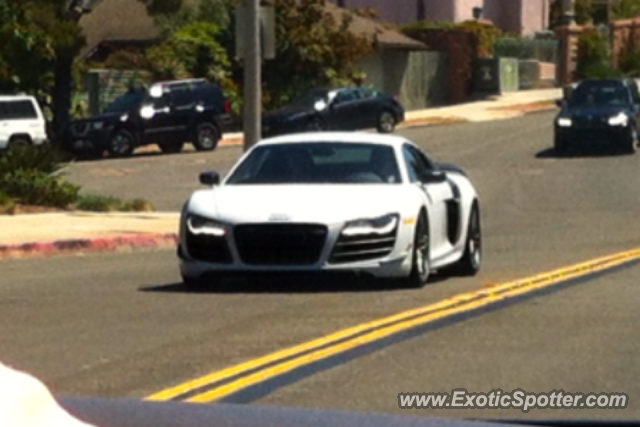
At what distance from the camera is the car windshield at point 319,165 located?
14766 mm

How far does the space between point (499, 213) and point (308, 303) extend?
600 inches

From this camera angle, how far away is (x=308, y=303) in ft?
43.2

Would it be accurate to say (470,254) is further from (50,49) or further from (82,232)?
(50,49)

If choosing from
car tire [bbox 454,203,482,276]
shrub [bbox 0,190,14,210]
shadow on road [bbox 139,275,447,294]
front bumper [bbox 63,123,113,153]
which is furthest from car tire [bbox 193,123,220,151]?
shadow on road [bbox 139,275,447,294]

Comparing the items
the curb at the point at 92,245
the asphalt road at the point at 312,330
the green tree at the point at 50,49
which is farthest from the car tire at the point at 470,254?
the green tree at the point at 50,49

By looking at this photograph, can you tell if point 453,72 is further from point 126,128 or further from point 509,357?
point 509,357

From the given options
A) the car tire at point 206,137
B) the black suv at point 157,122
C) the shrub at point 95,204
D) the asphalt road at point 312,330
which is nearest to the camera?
the asphalt road at point 312,330

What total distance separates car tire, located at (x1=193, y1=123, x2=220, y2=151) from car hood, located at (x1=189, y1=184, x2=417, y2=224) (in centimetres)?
3097

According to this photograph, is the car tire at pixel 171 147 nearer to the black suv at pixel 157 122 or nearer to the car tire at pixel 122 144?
the black suv at pixel 157 122

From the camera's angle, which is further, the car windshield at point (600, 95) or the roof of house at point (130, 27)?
the roof of house at point (130, 27)

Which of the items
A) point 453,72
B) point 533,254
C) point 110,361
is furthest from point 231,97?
point 110,361

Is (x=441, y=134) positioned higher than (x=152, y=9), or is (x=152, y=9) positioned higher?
(x=152, y=9)

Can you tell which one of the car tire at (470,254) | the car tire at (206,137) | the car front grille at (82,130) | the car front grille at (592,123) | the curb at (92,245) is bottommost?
the car tire at (206,137)

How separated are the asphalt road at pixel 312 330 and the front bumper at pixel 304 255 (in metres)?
0.23
